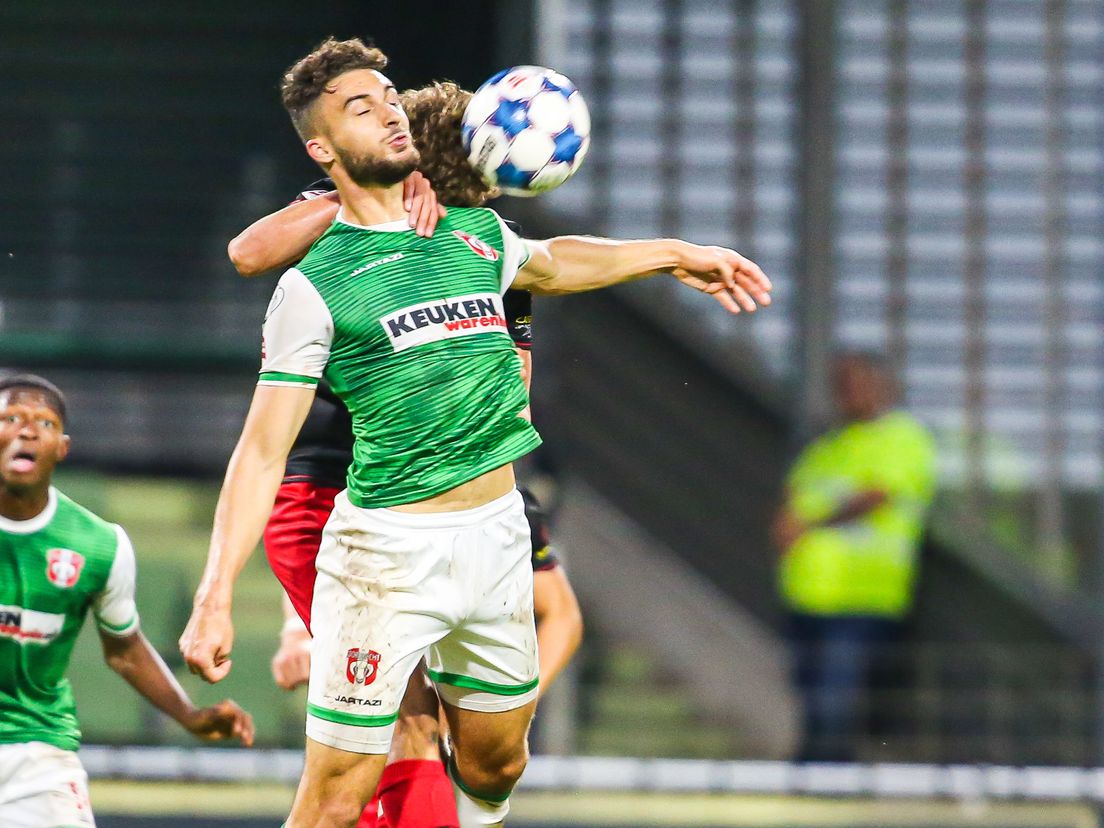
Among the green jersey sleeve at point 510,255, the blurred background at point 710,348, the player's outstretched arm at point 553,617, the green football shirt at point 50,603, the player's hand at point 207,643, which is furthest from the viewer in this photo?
the blurred background at point 710,348

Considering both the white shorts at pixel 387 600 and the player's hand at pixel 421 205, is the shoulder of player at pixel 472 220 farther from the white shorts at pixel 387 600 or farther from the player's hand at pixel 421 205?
the white shorts at pixel 387 600

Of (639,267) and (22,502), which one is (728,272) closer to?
(639,267)

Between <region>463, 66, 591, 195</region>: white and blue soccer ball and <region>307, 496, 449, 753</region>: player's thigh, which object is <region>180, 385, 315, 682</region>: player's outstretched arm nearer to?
<region>307, 496, 449, 753</region>: player's thigh

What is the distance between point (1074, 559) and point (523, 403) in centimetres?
590

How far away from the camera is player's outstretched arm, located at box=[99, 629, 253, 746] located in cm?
421

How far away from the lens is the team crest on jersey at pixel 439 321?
357cm

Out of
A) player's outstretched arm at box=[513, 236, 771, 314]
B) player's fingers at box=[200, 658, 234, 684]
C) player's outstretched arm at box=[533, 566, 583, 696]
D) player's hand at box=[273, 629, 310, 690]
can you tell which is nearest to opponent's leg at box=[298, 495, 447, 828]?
player's fingers at box=[200, 658, 234, 684]

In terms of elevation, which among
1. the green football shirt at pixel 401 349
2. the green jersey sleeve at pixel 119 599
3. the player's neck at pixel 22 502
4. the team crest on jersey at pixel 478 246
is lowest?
the green jersey sleeve at pixel 119 599

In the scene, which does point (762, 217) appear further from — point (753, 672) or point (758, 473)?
point (753, 672)

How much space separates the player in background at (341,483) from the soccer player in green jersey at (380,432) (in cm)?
15

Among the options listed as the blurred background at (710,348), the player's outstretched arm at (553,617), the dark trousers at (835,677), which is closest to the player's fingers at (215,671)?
the player's outstretched arm at (553,617)

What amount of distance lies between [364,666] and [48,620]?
1042 mm

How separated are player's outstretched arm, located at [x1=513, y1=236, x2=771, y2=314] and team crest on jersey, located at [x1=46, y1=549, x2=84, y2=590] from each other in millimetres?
1322

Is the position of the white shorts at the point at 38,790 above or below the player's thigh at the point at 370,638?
below
